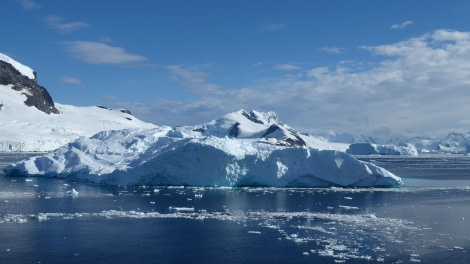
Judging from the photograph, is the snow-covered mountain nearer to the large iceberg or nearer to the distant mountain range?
the distant mountain range

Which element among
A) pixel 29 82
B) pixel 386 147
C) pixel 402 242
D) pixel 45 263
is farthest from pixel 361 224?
pixel 29 82

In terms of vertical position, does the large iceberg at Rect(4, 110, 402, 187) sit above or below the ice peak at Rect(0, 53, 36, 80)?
below

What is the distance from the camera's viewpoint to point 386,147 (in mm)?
132875

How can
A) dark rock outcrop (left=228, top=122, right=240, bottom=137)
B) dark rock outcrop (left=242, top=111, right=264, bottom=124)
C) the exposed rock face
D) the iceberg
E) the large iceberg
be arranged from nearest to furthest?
the large iceberg, dark rock outcrop (left=228, top=122, right=240, bottom=137), dark rock outcrop (left=242, top=111, right=264, bottom=124), the exposed rock face, the iceberg

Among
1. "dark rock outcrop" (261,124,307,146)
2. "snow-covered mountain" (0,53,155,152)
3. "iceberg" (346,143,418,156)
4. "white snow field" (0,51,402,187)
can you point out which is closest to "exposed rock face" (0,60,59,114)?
"snow-covered mountain" (0,53,155,152)

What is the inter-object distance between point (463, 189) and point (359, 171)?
7.24 metres

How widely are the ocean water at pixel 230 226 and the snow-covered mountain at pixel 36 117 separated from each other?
241 feet

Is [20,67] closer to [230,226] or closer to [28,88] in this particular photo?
[28,88]

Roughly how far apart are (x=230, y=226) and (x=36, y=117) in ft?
361

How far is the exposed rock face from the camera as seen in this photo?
412 feet

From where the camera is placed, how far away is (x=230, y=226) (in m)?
19.1

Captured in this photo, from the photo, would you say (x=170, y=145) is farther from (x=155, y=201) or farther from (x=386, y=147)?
(x=386, y=147)

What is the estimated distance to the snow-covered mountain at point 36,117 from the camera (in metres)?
99.1

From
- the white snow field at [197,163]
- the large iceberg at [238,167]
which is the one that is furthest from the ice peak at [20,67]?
the large iceberg at [238,167]
